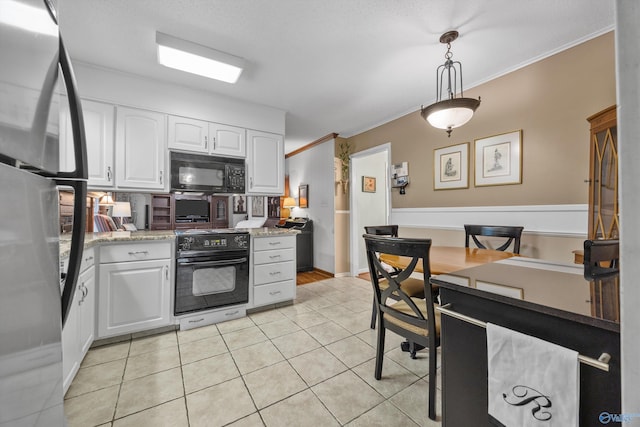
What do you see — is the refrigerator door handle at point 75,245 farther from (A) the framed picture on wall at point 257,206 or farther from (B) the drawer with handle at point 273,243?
(A) the framed picture on wall at point 257,206

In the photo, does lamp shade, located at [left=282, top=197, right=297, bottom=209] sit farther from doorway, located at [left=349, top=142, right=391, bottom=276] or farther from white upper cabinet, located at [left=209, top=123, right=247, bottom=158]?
white upper cabinet, located at [left=209, top=123, right=247, bottom=158]

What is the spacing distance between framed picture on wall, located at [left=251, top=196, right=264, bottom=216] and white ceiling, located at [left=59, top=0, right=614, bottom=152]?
1.33 metres

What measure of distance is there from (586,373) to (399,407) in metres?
1.08

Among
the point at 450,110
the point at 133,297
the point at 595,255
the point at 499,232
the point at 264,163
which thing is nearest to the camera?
the point at 595,255

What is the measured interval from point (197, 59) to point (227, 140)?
93 centimetres

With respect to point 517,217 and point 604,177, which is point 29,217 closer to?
point 604,177

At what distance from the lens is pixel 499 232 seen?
2.39m

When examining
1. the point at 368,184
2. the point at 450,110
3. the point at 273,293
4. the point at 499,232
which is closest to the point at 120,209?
the point at 273,293

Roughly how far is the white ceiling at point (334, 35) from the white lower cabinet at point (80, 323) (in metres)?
1.74

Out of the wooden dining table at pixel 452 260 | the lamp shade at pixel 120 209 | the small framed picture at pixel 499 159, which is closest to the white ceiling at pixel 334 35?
the small framed picture at pixel 499 159

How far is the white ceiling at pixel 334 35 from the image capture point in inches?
69.2

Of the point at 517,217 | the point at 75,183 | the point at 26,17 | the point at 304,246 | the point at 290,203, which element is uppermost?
the point at 26,17

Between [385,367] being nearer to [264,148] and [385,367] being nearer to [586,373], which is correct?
[586,373]

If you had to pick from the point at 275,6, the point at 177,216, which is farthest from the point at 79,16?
the point at 177,216
